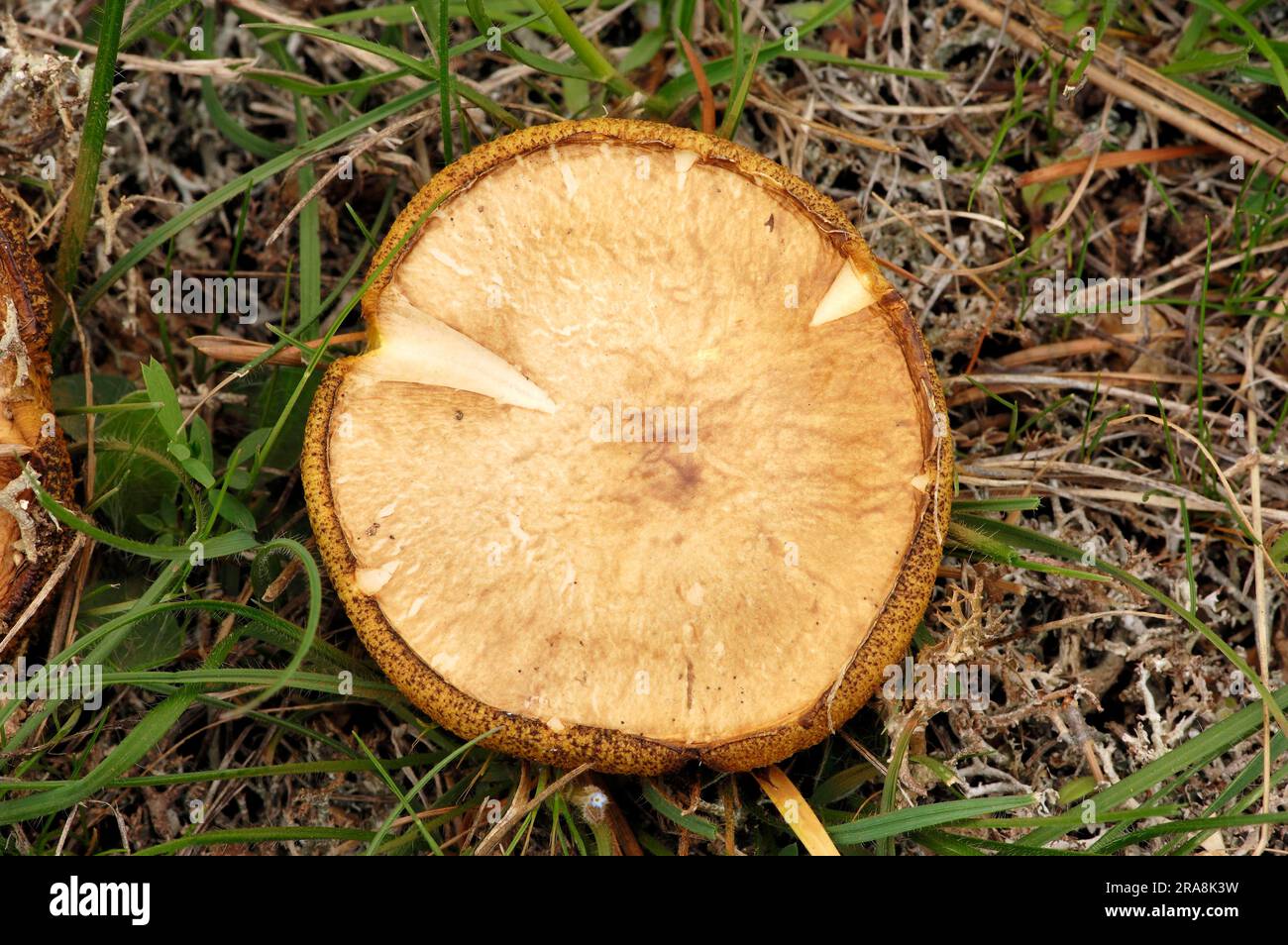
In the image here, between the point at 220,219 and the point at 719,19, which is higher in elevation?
the point at 719,19

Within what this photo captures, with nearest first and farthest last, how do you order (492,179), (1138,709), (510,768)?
(492,179) < (510,768) < (1138,709)

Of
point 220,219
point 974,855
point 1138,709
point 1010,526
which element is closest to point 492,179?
point 220,219

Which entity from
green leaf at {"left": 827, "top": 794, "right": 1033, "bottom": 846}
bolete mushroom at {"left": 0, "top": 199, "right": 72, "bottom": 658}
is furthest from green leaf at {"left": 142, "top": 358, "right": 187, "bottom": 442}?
green leaf at {"left": 827, "top": 794, "right": 1033, "bottom": 846}

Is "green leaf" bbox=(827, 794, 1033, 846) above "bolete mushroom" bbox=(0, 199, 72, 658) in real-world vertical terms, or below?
below

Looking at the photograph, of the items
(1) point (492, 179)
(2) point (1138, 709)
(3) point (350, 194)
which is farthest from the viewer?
(3) point (350, 194)

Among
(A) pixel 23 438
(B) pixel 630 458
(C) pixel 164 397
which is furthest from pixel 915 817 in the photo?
(A) pixel 23 438

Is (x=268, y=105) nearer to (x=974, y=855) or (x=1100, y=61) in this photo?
(x=1100, y=61)

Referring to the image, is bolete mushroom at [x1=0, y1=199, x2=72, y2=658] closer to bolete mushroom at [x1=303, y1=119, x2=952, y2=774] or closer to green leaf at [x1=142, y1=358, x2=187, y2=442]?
green leaf at [x1=142, y1=358, x2=187, y2=442]
